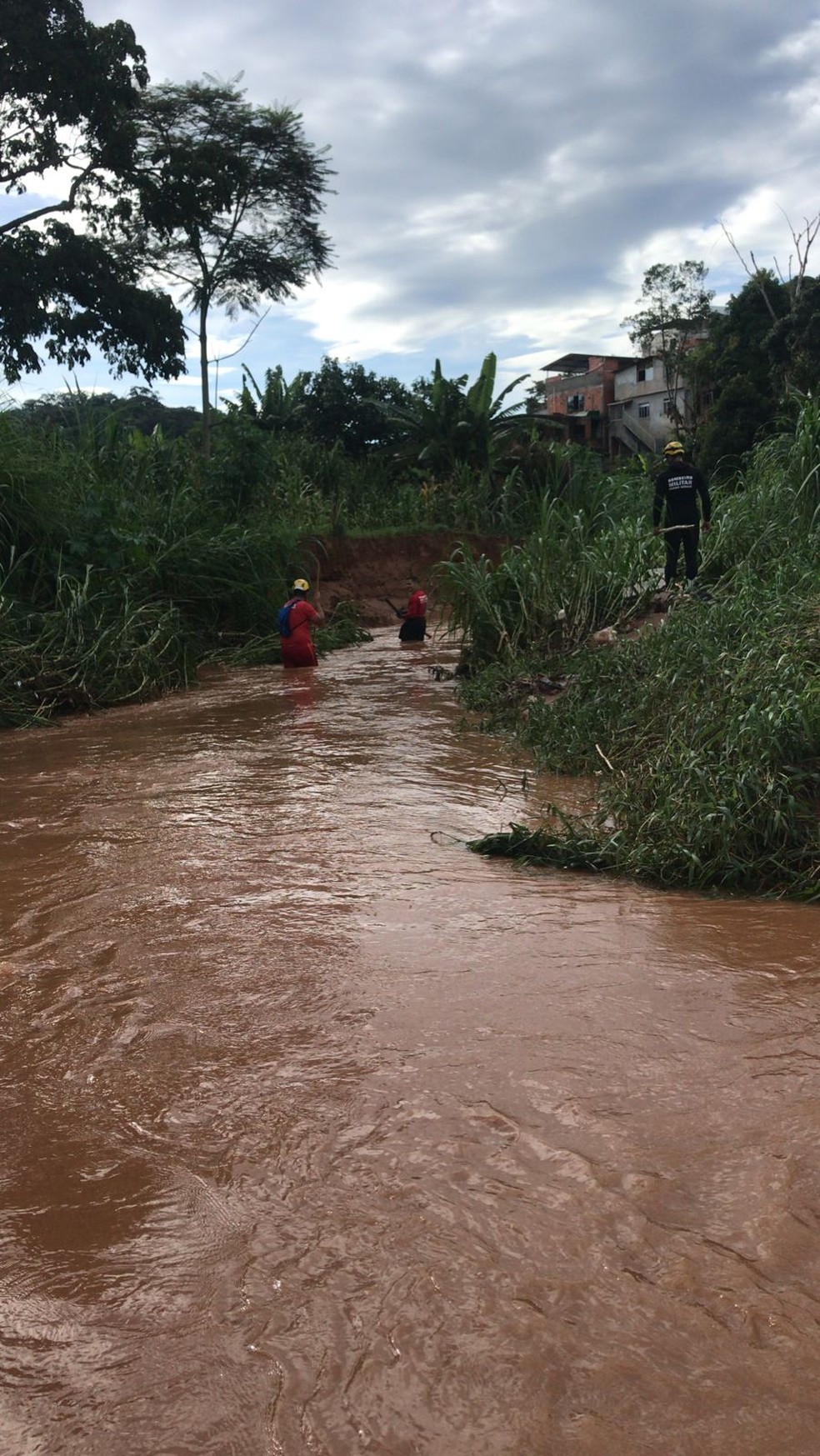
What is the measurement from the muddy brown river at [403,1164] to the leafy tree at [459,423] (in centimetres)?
1943

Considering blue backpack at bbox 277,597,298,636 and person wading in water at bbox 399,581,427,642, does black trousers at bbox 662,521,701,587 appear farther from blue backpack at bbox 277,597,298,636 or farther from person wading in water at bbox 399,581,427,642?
person wading in water at bbox 399,581,427,642

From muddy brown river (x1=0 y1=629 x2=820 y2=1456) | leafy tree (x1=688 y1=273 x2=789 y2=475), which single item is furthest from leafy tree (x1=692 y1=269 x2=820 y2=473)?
muddy brown river (x1=0 y1=629 x2=820 y2=1456)

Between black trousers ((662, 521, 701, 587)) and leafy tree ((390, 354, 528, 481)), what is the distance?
1358 centimetres

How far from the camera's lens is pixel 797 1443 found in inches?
65.2

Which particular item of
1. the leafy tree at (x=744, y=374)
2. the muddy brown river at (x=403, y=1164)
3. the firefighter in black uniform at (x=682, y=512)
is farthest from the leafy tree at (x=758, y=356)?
the muddy brown river at (x=403, y=1164)

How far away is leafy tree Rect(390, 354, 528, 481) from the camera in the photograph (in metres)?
22.9

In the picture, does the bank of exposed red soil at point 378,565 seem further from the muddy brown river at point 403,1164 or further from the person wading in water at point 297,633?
the muddy brown river at point 403,1164

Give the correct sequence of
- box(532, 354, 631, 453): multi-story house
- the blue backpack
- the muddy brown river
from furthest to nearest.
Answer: box(532, 354, 631, 453): multi-story house → the blue backpack → the muddy brown river

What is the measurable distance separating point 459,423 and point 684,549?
1409cm

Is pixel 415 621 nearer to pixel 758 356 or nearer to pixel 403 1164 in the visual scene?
pixel 403 1164

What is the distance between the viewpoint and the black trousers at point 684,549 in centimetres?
941

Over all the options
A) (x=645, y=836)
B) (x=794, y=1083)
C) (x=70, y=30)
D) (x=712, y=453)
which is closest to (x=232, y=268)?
(x=70, y=30)

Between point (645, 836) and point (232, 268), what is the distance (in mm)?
21075

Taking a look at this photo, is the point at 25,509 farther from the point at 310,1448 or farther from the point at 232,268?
the point at 232,268
